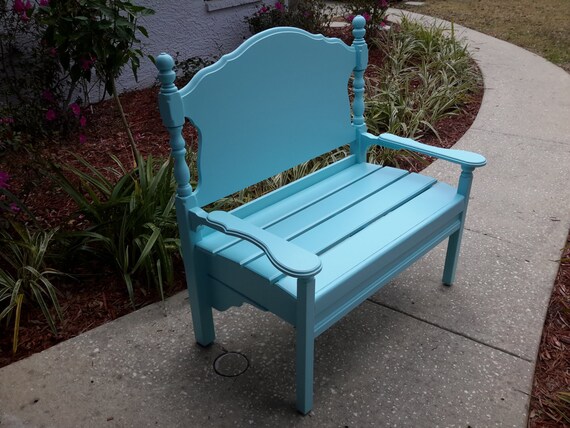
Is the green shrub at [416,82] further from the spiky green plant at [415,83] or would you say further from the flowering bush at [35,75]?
the flowering bush at [35,75]

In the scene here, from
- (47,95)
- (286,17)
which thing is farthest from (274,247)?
(286,17)

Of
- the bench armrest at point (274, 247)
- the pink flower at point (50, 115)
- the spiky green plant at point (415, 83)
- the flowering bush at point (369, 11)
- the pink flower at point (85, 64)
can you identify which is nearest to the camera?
the bench armrest at point (274, 247)

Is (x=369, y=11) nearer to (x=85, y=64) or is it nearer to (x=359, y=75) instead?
(x=85, y=64)

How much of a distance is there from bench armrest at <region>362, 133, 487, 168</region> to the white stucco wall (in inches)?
137

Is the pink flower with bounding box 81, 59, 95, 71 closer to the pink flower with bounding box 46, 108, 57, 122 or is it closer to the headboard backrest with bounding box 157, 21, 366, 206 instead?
the pink flower with bounding box 46, 108, 57, 122

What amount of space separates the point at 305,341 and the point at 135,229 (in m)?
1.32

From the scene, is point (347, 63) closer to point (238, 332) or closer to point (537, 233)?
point (238, 332)

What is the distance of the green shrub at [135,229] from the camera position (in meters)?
2.71

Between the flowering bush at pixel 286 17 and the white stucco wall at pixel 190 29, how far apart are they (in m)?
0.20

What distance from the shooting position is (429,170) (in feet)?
13.8

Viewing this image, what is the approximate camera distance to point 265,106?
2295mm

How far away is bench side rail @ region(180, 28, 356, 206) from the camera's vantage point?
81.4 inches

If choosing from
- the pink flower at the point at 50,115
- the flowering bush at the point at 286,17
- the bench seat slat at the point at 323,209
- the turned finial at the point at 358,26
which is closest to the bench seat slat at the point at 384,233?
the bench seat slat at the point at 323,209

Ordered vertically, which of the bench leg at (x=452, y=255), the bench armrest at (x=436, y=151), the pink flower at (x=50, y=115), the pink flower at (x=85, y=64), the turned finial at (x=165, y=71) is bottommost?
the bench leg at (x=452, y=255)
